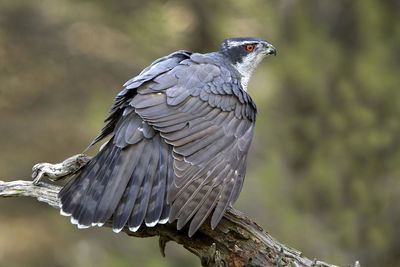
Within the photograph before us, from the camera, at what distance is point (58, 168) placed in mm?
4410

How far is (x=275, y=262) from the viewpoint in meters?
4.04

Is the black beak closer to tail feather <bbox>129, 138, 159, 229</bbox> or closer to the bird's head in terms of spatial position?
the bird's head

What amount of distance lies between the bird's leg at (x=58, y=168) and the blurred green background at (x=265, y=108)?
3801 millimetres

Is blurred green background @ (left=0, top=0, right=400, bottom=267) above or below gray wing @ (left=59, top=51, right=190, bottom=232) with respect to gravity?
above

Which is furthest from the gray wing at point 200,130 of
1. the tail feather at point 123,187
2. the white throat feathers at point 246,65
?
the white throat feathers at point 246,65

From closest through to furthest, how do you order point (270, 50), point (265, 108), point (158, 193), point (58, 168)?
point (158, 193), point (58, 168), point (270, 50), point (265, 108)

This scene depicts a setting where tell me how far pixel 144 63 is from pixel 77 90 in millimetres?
1601

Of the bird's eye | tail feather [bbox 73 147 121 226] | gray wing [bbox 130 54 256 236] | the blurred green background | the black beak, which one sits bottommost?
tail feather [bbox 73 147 121 226]

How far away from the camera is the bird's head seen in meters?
5.25

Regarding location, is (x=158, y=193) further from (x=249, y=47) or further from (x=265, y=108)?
(x=265, y=108)

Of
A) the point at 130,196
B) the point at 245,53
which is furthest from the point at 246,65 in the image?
the point at 130,196

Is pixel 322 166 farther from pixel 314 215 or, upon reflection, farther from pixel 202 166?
pixel 202 166

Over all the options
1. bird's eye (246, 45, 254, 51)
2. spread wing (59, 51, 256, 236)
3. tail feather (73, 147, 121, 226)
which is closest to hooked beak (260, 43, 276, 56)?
bird's eye (246, 45, 254, 51)

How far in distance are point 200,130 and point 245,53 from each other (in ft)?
4.55
